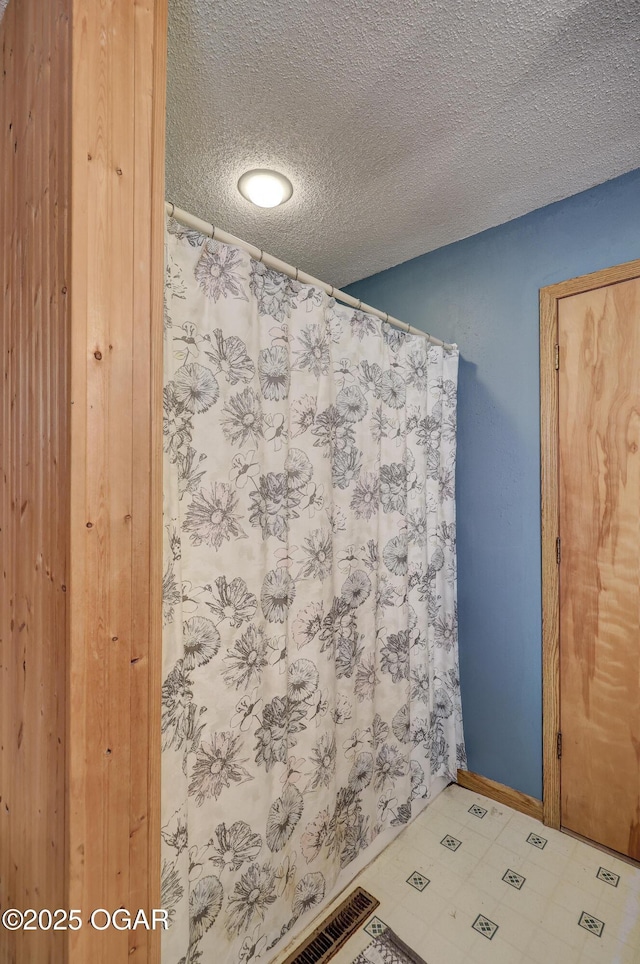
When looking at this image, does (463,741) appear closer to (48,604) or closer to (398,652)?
(398,652)

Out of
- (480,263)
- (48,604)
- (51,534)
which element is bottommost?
(48,604)

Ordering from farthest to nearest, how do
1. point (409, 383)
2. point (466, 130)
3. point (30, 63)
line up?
point (409, 383)
point (466, 130)
point (30, 63)

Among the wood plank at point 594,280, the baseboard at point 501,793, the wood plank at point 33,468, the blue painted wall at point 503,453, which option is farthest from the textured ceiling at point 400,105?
the baseboard at point 501,793

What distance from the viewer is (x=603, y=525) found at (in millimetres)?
1606

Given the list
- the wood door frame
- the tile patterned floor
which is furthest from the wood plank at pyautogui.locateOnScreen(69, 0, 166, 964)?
the wood door frame

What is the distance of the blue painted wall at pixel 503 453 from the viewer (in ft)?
5.69

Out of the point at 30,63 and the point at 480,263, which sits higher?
the point at 480,263

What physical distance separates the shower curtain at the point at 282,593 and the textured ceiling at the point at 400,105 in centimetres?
46

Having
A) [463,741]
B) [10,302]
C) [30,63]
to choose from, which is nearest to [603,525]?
[463,741]

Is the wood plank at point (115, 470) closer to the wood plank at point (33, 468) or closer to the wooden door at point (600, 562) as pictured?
the wood plank at point (33, 468)

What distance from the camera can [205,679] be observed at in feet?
3.60

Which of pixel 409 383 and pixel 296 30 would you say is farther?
pixel 409 383

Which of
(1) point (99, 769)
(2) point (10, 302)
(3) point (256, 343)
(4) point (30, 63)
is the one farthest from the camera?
(3) point (256, 343)

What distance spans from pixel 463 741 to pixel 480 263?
204 centimetres
